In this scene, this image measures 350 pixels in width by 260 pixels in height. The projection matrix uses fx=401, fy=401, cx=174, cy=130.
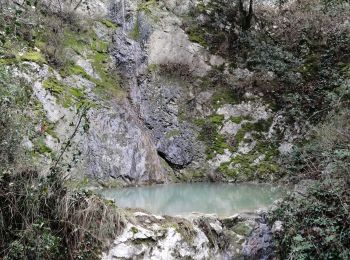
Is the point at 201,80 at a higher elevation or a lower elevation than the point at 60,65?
higher

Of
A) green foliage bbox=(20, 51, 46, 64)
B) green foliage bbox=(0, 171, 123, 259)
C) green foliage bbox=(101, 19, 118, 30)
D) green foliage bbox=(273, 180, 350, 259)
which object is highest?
green foliage bbox=(101, 19, 118, 30)

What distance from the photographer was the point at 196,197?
326 inches

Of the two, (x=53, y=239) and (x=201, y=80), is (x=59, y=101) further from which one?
(x=53, y=239)

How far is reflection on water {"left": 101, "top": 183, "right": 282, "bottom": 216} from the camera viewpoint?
6.94 meters

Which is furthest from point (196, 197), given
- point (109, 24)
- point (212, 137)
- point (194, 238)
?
point (109, 24)

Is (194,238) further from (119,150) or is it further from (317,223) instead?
(119,150)

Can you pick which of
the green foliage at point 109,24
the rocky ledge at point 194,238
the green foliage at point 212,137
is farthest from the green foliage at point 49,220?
the green foliage at point 109,24

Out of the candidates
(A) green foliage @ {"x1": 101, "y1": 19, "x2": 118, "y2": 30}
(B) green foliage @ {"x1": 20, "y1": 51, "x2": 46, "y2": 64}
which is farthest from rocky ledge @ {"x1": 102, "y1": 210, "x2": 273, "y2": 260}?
(A) green foliage @ {"x1": 101, "y1": 19, "x2": 118, "y2": 30}

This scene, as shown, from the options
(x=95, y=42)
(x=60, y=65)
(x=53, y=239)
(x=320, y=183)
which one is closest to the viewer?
(x=53, y=239)

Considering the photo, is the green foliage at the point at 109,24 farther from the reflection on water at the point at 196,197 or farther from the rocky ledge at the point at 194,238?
the rocky ledge at the point at 194,238

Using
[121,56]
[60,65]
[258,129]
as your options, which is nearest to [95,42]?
[121,56]

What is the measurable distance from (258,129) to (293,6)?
22.2 feet

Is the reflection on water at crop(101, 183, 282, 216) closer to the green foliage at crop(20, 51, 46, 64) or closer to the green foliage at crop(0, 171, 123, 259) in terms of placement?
the green foliage at crop(0, 171, 123, 259)

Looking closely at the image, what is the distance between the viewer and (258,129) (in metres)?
11.4
